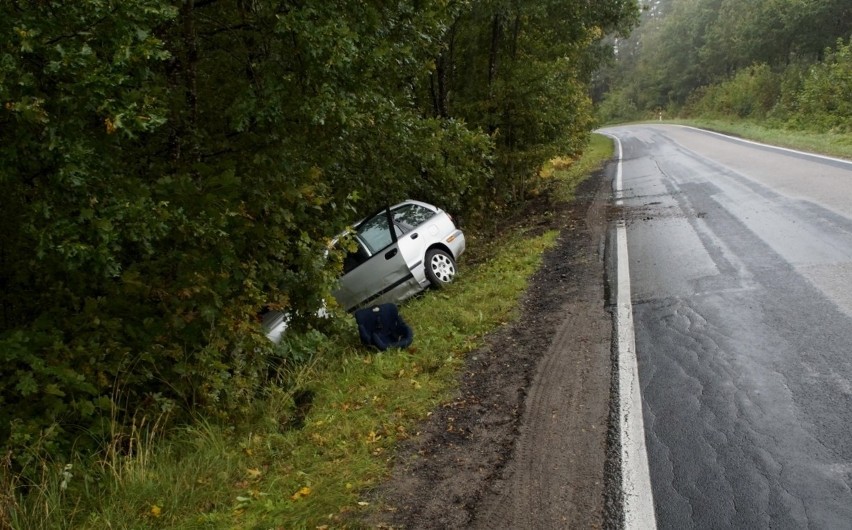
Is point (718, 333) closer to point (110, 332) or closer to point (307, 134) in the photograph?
point (307, 134)

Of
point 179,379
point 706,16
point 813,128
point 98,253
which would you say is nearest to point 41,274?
point 98,253

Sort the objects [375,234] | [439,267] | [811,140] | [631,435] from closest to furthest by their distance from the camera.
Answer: [631,435] → [375,234] → [439,267] → [811,140]

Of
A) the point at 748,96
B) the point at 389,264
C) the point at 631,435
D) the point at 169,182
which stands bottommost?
the point at 631,435

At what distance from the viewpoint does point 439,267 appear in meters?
9.48

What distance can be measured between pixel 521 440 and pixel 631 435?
779mm

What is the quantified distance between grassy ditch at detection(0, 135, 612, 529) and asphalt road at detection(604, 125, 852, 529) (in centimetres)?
190

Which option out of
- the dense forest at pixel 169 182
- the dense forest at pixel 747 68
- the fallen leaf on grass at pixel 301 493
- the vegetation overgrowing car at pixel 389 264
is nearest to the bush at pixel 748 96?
the dense forest at pixel 747 68

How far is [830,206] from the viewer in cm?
970

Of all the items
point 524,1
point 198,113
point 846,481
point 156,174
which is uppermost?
point 524,1

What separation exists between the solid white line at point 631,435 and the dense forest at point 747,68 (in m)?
14.9

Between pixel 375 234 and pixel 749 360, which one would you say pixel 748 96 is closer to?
pixel 375 234

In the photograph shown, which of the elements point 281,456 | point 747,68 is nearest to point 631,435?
point 281,456

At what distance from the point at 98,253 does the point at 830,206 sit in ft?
35.4

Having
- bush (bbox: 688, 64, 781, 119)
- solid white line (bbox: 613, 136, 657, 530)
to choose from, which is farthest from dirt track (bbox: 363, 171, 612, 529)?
bush (bbox: 688, 64, 781, 119)
